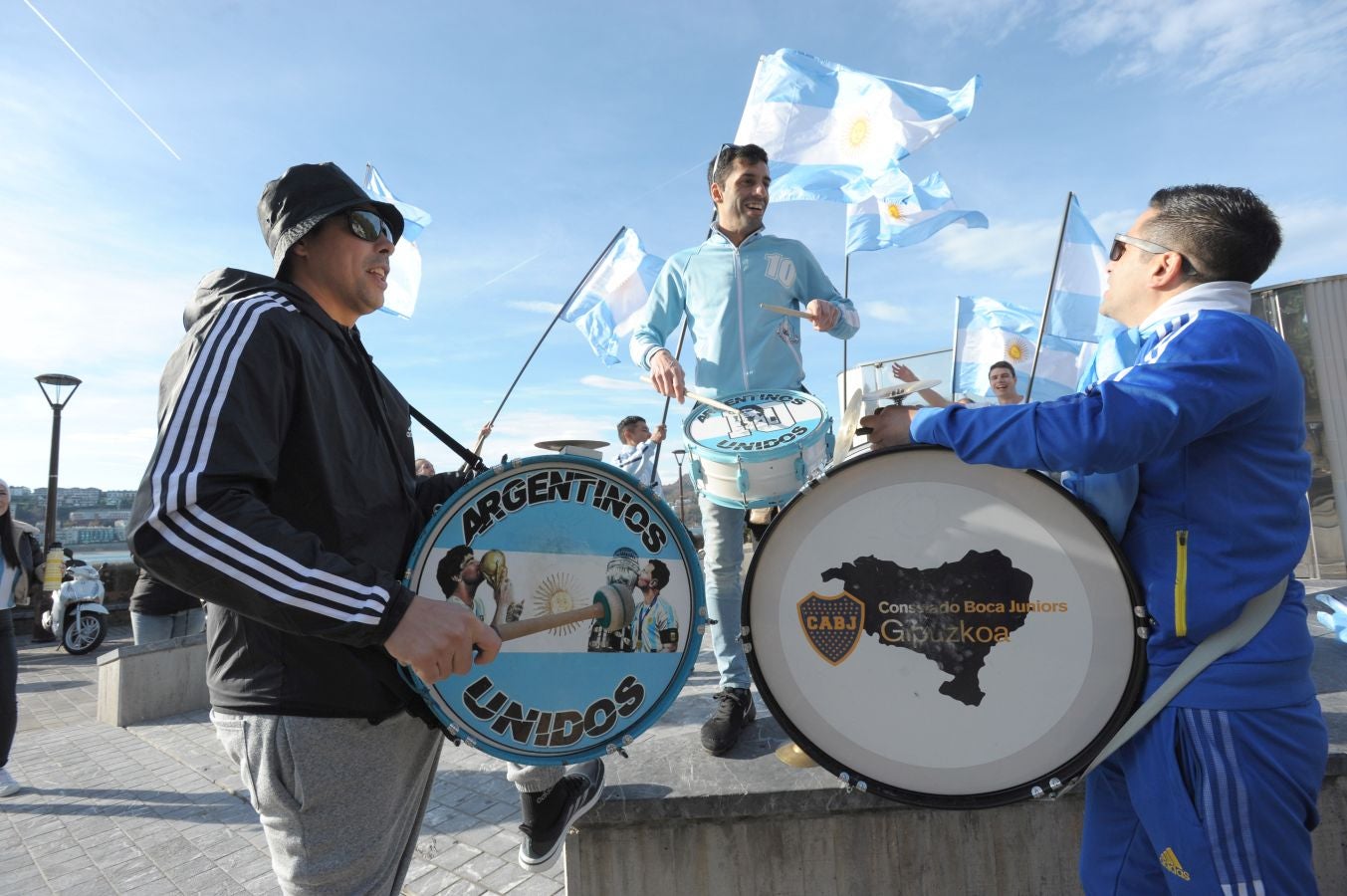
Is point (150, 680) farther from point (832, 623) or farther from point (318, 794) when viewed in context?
point (832, 623)

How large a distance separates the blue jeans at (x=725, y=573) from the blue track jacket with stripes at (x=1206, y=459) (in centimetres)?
138

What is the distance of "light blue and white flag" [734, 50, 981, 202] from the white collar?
555 centimetres

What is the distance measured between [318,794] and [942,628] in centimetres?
149

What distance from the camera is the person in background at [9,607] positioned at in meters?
4.56

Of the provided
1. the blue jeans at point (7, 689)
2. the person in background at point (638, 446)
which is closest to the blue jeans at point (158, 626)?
the blue jeans at point (7, 689)

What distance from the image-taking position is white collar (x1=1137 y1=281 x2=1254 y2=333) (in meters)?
1.66

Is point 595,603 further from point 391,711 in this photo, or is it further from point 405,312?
point 405,312

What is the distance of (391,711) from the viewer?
1600 mm

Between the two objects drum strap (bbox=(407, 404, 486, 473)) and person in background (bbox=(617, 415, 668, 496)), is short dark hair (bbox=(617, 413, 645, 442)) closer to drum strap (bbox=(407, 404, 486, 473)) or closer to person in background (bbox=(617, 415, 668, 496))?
person in background (bbox=(617, 415, 668, 496))

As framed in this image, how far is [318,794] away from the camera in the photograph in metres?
1.50

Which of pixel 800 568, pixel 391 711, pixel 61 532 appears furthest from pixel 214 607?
pixel 61 532

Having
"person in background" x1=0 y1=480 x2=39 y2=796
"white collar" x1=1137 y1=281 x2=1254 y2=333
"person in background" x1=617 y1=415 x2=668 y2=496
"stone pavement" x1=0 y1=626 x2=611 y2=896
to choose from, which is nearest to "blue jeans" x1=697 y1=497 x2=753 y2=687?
"stone pavement" x1=0 y1=626 x2=611 y2=896

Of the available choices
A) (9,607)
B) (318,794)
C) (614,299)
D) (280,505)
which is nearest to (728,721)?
(318,794)

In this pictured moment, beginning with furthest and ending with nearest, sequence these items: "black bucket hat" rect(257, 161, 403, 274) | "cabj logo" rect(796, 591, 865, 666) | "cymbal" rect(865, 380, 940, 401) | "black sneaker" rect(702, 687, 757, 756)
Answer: "black sneaker" rect(702, 687, 757, 756) → "cymbal" rect(865, 380, 940, 401) → "cabj logo" rect(796, 591, 865, 666) → "black bucket hat" rect(257, 161, 403, 274)
